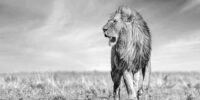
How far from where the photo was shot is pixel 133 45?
604 cm

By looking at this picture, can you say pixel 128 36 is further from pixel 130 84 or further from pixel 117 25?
pixel 130 84

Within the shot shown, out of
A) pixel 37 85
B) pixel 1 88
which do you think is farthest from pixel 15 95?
pixel 37 85

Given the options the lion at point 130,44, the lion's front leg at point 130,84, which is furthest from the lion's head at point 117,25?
the lion's front leg at point 130,84

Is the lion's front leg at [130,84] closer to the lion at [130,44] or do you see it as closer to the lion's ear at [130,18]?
the lion at [130,44]

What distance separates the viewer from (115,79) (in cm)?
706

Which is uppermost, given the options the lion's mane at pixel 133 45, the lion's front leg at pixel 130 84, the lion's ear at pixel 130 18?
the lion's ear at pixel 130 18

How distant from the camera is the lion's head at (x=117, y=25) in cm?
604

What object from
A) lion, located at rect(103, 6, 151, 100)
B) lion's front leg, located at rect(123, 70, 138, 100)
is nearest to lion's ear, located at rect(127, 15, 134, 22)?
lion, located at rect(103, 6, 151, 100)

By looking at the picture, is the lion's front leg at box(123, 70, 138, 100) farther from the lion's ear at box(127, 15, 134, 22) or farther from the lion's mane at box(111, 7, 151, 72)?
the lion's ear at box(127, 15, 134, 22)

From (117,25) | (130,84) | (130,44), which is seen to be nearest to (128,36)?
(130,44)

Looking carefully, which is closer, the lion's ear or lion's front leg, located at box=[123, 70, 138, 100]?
lion's front leg, located at box=[123, 70, 138, 100]

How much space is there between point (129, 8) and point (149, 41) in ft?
2.09

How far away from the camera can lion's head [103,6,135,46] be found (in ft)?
19.8

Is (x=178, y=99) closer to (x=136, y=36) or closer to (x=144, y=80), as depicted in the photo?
(x=144, y=80)
